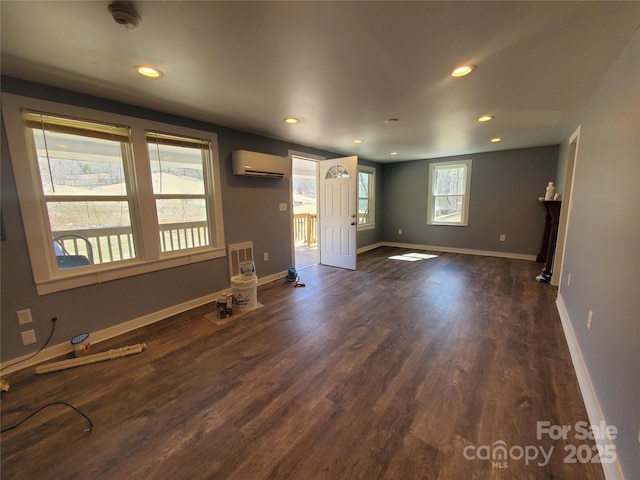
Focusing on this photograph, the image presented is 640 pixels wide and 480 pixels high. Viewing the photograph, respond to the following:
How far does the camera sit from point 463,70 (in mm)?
1910

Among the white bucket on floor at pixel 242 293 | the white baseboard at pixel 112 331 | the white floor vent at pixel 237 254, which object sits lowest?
the white baseboard at pixel 112 331

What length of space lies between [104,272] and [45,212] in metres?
0.66

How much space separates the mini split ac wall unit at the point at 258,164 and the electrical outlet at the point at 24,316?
235 centimetres

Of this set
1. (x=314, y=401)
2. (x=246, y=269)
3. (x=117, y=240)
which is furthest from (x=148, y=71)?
(x=314, y=401)

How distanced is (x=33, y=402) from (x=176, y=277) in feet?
4.75

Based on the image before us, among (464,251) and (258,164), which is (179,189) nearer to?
(258,164)

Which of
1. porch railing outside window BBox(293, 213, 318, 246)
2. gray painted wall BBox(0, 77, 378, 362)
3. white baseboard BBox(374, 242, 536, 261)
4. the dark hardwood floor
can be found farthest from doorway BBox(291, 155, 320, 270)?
the dark hardwood floor

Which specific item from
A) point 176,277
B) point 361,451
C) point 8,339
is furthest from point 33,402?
point 361,451

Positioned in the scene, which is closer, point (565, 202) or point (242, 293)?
point (242, 293)

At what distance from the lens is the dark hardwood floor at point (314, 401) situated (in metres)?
1.30

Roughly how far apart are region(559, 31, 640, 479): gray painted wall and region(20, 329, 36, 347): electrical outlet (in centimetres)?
378

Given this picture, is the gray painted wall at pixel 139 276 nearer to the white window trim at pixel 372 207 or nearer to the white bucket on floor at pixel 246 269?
the white bucket on floor at pixel 246 269

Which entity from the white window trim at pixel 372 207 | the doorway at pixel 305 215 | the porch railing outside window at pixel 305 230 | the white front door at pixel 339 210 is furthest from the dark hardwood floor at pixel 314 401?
the porch railing outside window at pixel 305 230

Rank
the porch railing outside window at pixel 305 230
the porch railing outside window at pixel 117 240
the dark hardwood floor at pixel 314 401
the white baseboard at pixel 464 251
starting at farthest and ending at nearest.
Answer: the porch railing outside window at pixel 305 230, the white baseboard at pixel 464 251, the porch railing outside window at pixel 117 240, the dark hardwood floor at pixel 314 401
